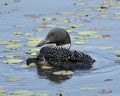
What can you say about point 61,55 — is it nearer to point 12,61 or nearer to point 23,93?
point 12,61

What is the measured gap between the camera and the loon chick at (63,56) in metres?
10.8

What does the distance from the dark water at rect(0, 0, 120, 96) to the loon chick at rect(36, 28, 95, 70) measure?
192 millimetres

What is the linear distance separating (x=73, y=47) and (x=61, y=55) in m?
1.25

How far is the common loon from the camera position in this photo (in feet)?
35.5

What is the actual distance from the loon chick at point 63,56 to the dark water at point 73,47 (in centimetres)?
19

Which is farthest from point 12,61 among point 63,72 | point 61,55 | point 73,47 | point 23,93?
point 23,93

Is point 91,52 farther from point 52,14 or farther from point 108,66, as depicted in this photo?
point 52,14

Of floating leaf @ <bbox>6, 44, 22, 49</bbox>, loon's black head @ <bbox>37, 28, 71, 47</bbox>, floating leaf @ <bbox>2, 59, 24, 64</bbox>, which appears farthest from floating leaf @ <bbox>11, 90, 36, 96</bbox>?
floating leaf @ <bbox>6, 44, 22, 49</bbox>

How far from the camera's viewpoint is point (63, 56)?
10859 mm

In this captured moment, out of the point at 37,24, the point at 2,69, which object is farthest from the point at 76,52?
the point at 37,24

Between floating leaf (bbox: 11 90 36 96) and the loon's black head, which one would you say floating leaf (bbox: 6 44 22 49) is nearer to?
the loon's black head

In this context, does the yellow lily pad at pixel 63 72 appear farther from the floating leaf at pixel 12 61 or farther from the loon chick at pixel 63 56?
the floating leaf at pixel 12 61

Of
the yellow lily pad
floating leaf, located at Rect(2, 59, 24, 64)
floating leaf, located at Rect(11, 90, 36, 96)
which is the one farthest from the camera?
floating leaf, located at Rect(2, 59, 24, 64)

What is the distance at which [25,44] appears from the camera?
482 inches
